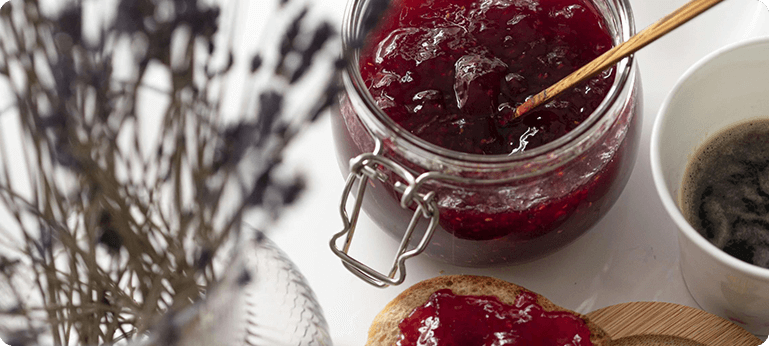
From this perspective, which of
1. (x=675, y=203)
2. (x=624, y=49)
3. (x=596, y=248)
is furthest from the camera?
(x=596, y=248)

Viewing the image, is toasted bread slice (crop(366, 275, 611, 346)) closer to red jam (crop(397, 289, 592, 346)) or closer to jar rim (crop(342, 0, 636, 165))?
red jam (crop(397, 289, 592, 346))

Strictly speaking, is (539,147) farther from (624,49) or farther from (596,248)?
(596,248)

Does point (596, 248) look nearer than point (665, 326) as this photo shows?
A: No

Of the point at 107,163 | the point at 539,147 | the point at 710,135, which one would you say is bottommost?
the point at 710,135

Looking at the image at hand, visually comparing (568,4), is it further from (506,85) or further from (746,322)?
(746,322)

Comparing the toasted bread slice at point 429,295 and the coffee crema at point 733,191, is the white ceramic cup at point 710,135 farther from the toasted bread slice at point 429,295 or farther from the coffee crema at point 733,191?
the toasted bread slice at point 429,295

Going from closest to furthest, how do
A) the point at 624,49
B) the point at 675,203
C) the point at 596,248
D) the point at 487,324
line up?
1. the point at 624,49
2. the point at 675,203
3. the point at 487,324
4. the point at 596,248

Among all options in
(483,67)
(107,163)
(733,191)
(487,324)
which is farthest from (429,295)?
(107,163)
